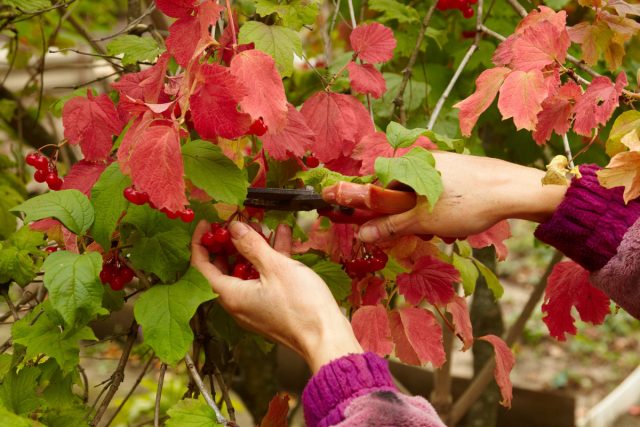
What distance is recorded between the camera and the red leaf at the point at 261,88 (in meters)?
1.29

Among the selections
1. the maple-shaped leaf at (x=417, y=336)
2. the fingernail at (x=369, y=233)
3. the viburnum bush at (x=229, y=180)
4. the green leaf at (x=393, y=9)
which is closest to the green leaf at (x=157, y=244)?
the viburnum bush at (x=229, y=180)

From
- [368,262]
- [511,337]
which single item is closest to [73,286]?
[368,262]

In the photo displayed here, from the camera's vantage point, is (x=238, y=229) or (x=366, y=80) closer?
(x=238, y=229)

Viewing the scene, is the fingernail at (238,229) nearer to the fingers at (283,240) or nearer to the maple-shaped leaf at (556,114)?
the fingers at (283,240)

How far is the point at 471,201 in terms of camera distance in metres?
1.44

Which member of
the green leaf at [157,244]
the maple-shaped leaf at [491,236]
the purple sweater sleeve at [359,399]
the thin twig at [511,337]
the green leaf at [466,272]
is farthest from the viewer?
the thin twig at [511,337]

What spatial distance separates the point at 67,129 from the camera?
4.94ft

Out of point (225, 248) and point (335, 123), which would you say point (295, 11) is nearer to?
point (335, 123)

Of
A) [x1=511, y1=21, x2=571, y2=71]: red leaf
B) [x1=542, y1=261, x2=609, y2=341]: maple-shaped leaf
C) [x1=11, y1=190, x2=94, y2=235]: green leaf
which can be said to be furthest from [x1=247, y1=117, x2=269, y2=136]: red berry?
[x1=542, y1=261, x2=609, y2=341]: maple-shaped leaf

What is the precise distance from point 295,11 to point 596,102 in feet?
2.21

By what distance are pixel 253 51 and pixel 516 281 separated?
544cm

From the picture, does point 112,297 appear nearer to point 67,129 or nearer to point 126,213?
point 126,213

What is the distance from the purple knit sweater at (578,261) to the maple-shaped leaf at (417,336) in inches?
11.1

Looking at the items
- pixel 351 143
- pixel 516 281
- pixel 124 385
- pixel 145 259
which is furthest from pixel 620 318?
pixel 145 259
